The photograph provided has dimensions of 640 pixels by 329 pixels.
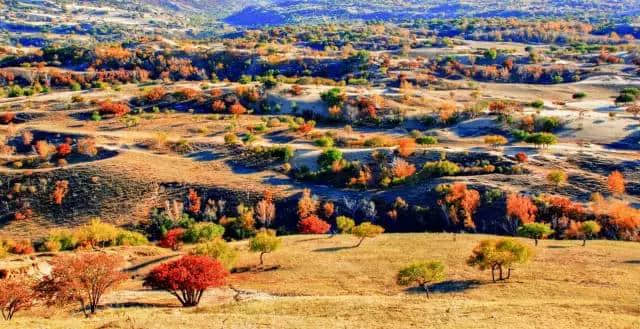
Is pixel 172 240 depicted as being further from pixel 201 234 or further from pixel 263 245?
pixel 263 245

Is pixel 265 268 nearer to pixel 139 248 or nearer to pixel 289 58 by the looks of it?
pixel 139 248

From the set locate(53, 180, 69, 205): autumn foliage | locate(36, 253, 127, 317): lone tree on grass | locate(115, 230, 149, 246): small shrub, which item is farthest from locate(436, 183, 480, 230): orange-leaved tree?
locate(53, 180, 69, 205): autumn foliage

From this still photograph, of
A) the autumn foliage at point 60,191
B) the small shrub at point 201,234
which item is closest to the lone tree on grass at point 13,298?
the small shrub at point 201,234

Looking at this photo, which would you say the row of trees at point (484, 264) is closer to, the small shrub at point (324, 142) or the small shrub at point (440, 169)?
the small shrub at point (440, 169)

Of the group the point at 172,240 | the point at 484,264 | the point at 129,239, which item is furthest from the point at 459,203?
the point at 129,239

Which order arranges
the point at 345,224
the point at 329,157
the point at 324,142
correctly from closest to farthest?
1. the point at 345,224
2. the point at 329,157
3. the point at 324,142

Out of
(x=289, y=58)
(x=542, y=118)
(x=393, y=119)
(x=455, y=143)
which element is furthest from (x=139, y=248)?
(x=289, y=58)
